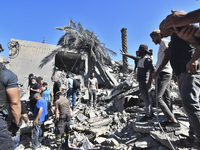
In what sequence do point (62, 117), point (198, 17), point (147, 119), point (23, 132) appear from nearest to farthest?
point (198, 17) < point (147, 119) < point (62, 117) < point (23, 132)

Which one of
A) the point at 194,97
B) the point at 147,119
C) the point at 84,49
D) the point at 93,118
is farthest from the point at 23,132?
the point at 84,49

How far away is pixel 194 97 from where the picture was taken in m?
1.54

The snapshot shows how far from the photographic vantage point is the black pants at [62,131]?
12.9 feet

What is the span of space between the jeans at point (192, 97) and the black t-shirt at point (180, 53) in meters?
0.18

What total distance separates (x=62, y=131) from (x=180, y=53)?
3933mm

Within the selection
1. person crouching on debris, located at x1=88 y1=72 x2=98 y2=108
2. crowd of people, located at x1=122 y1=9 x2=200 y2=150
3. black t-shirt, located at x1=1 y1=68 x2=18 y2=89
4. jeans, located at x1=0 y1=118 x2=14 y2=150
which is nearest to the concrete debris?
crowd of people, located at x1=122 y1=9 x2=200 y2=150

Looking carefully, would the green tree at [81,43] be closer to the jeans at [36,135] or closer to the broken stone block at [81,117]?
the broken stone block at [81,117]

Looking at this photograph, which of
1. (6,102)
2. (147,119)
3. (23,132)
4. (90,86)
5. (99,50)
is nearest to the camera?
(6,102)

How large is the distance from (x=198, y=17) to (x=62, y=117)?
4.14m

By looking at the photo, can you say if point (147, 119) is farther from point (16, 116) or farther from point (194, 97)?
point (16, 116)

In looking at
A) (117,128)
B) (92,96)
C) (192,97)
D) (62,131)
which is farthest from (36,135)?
(192,97)

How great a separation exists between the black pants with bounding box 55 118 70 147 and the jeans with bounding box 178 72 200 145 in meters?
3.59

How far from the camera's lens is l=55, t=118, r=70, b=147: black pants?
12.9ft

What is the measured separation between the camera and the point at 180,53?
1805mm
